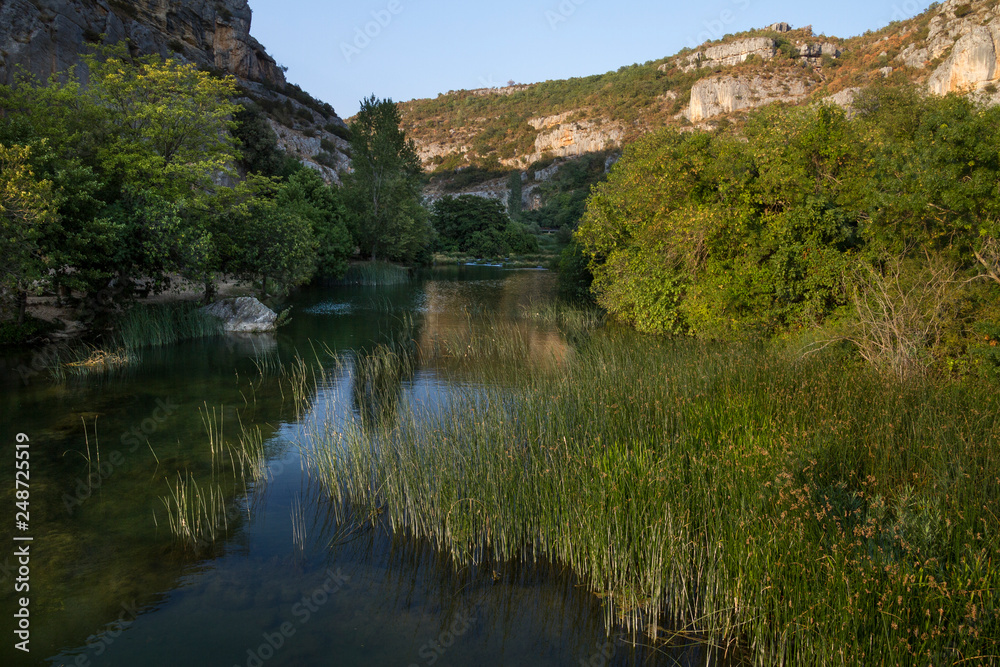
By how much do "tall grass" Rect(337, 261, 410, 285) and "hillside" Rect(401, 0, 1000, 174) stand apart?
1745 inches

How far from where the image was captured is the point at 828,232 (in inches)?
441

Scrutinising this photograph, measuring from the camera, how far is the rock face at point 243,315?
1753cm

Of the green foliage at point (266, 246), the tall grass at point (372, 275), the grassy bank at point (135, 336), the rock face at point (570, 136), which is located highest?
the rock face at point (570, 136)

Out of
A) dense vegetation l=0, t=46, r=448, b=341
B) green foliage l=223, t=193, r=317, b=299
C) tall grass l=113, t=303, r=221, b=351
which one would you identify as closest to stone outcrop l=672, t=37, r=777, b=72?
green foliage l=223, t=193, r=317, b=299

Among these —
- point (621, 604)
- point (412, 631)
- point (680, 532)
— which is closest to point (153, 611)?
point (412, 631)

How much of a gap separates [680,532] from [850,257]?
9.43 m

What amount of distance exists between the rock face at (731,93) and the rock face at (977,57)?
48587mm

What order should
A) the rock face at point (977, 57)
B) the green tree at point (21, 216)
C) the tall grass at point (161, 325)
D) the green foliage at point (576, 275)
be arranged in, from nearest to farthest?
the green tree at point (21, 216) < the tall grass at point (161, 325) < the green foliage at point (576, 275) < the rock face at point (977, 57)

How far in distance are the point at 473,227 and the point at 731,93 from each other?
65401 mm

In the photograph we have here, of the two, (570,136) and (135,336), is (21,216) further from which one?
(570,136)

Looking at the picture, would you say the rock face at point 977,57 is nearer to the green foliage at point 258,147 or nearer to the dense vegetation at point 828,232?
the dense vegetation at point 828,232

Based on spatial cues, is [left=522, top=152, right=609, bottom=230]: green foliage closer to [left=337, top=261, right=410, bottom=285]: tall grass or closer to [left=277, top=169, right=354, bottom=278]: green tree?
[left=337, top=261, right=410, bottom=285]: tall grass

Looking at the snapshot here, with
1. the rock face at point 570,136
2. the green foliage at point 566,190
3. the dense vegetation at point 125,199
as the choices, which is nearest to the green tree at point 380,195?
the dense vegetation at point 125,199

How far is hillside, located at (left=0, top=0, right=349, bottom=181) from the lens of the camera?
23.2 meters
